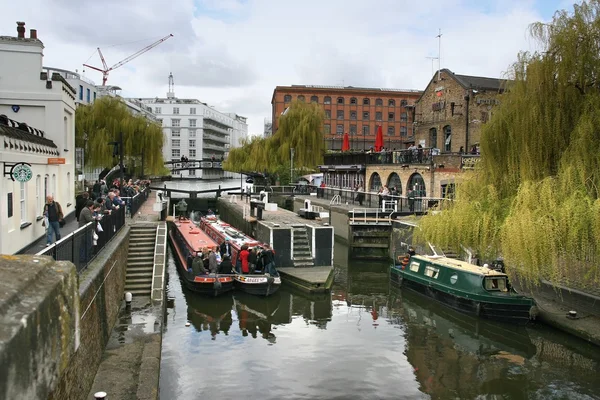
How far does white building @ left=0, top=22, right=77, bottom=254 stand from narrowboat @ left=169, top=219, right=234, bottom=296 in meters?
5.30

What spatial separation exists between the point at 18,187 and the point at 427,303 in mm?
13927

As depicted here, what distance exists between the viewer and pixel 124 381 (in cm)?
1013

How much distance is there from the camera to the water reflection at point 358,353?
39.7ft

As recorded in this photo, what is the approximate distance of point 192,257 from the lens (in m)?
21.0

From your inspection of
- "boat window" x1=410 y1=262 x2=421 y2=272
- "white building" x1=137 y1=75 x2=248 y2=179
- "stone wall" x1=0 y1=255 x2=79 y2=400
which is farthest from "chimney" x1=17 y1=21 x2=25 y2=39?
"white building" x1=137 y1=75 x2=248 y2=179

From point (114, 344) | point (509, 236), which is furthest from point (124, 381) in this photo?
point (509, 236)

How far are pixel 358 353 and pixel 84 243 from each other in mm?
7458

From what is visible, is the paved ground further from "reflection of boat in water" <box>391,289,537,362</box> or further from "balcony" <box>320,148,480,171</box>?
"balcony" <box>320,148,480,171</box>

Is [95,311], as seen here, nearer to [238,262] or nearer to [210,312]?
[210,312]

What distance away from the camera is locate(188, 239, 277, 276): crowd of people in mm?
20188

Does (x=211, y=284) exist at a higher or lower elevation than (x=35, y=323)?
lower

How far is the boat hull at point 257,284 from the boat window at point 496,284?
7226 millimetres

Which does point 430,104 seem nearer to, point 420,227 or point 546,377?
point 420,227

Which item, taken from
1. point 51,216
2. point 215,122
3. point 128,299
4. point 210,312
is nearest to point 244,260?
point 210,312
